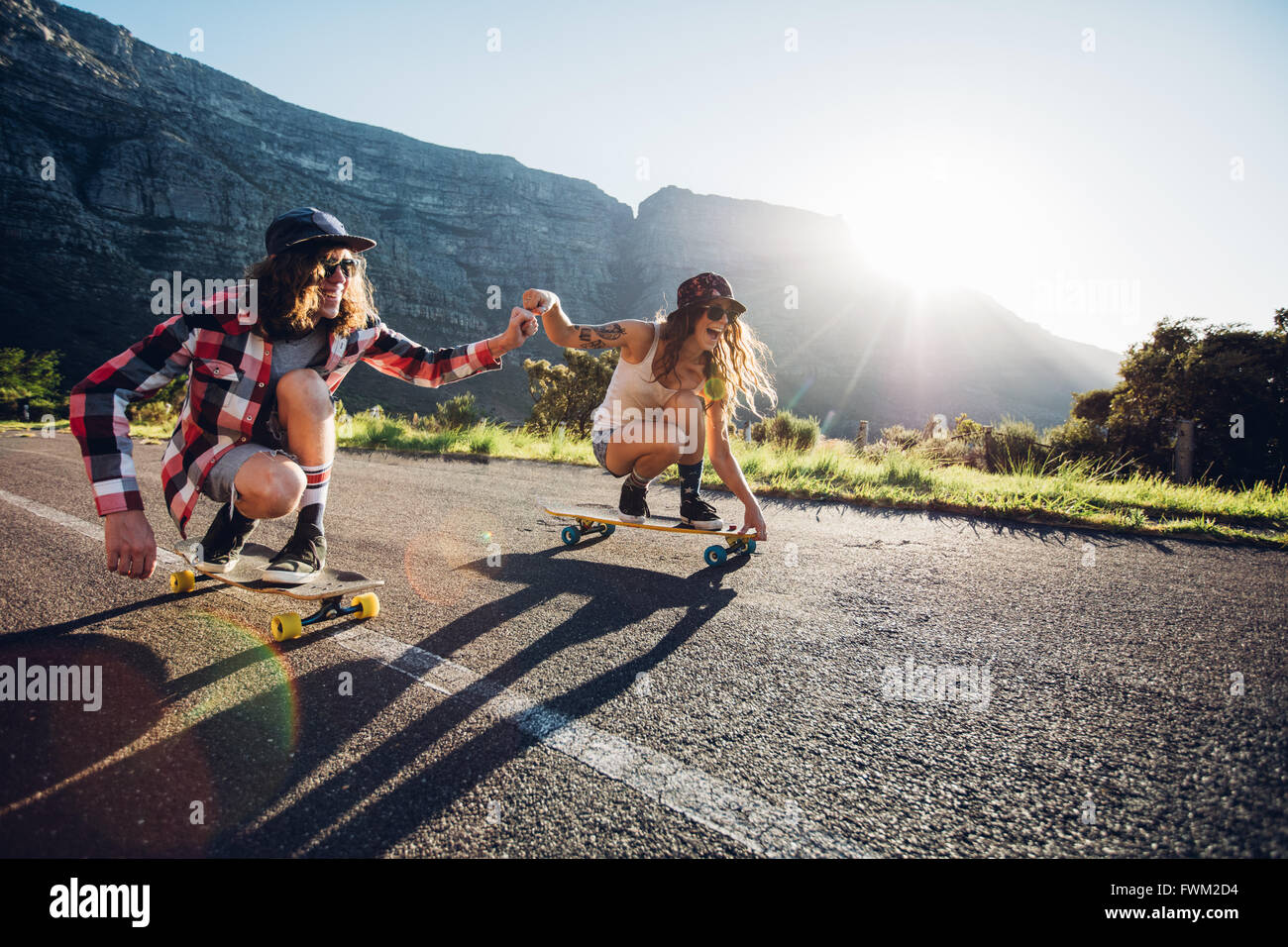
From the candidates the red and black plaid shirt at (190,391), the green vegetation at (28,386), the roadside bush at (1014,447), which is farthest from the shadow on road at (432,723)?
the green vegetation at (28,386)

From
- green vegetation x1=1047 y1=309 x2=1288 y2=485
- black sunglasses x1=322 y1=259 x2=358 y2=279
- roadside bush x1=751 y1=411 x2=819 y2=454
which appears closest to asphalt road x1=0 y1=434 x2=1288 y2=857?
black sunglasses x1=322 y1=259 x2=358 y2=279

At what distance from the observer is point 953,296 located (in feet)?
363

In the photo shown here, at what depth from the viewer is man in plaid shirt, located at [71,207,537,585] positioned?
214cm

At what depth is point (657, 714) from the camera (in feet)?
5.41

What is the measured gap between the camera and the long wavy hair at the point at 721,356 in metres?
3.75

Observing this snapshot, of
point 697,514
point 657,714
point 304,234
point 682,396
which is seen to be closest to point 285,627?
point 657,714

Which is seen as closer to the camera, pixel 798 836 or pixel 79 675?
pixel 798 836

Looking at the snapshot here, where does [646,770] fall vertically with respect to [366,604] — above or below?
below

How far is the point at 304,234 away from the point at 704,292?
2285 mm

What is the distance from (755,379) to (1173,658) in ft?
9.05

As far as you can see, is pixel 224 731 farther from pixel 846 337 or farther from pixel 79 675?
pixel 846 337

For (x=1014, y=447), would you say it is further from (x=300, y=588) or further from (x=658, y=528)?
(x=300, y=588)
